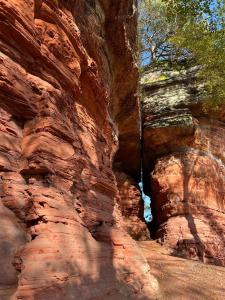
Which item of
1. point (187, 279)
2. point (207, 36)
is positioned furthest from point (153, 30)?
point (187, 279)

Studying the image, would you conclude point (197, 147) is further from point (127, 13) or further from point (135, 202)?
point (127, 13)

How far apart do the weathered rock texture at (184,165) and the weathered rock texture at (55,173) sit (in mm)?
7673

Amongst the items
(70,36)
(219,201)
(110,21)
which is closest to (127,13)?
(110,21)

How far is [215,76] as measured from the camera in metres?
15.4

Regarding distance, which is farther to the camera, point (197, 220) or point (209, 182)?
point (209, 182)

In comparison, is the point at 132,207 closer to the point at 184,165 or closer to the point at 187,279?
the point at 184,165

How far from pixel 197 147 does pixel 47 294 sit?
14.5 m

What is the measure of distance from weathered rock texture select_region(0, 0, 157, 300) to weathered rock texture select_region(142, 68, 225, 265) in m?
7.67

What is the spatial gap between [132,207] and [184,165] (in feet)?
12.1

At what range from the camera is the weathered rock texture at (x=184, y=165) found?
14.9 meters

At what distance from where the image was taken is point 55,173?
18.8 feet

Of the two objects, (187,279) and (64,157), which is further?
(187,279)

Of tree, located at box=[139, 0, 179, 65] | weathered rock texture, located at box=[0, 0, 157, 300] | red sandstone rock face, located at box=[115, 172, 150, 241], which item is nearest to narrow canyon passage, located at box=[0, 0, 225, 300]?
weathered rock texture, located at box=[0, 0, 157, 300]

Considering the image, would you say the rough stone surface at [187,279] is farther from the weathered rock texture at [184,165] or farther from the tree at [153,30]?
the tree at [153,30]
